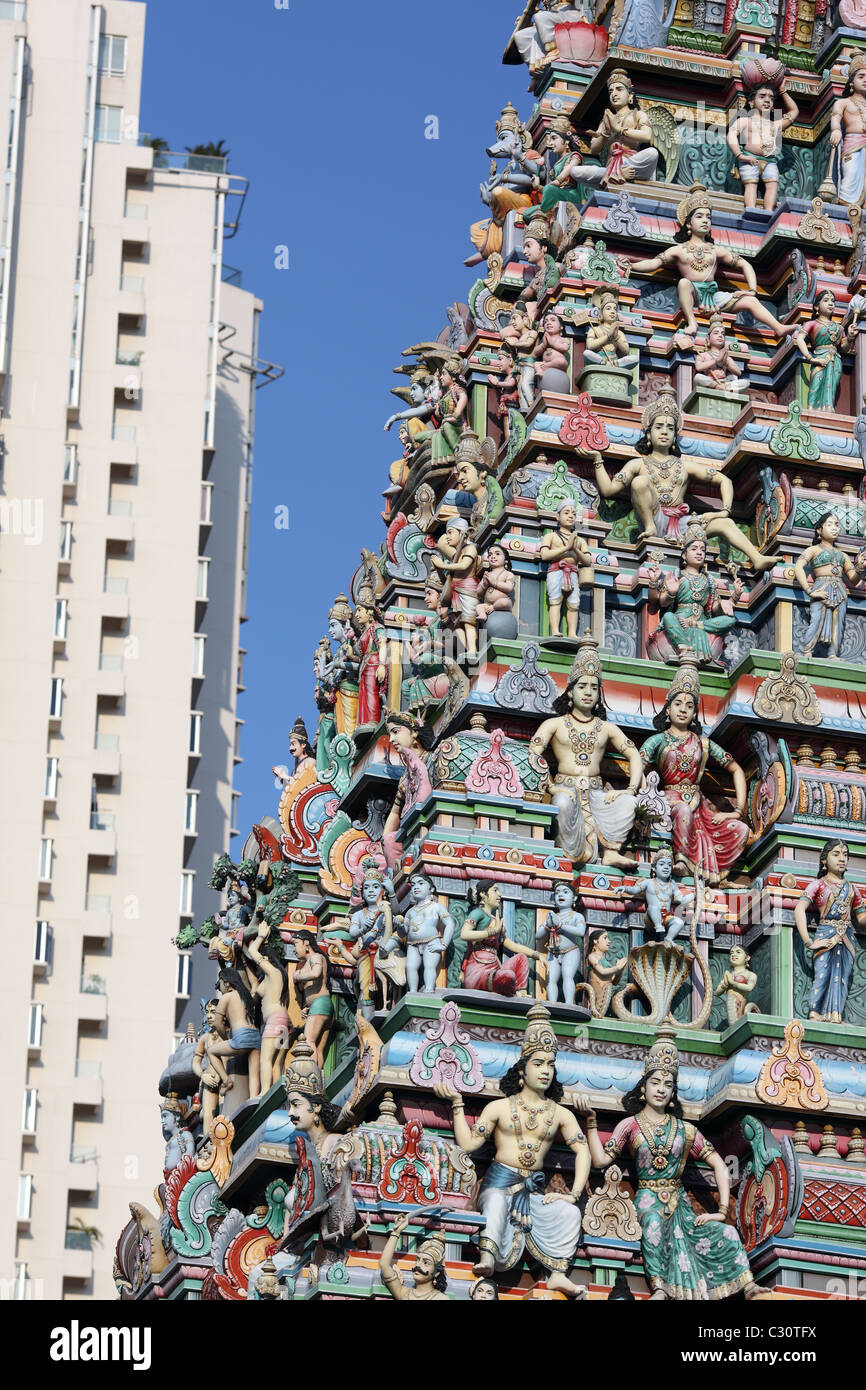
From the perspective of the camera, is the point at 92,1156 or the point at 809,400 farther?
the point at 92,1156

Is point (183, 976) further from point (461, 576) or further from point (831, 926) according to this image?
point (831, 926)

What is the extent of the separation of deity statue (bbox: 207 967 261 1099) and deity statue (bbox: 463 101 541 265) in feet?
41.2

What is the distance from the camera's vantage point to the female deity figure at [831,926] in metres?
37.1

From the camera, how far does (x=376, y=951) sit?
3759 centimetres

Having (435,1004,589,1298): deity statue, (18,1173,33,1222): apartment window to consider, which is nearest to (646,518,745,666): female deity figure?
(435,1004,589,1298): deity statue

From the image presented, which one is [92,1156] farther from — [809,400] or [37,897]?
[809,400]

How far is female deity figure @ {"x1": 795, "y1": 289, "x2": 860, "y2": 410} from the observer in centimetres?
4303

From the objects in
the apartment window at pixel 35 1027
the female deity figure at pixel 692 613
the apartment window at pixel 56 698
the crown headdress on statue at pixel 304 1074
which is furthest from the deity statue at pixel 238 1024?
the apartment window at pixel 56 698

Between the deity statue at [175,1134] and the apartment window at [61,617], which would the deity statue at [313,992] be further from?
the apartment window at [61,617]

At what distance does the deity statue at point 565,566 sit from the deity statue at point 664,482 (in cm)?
97

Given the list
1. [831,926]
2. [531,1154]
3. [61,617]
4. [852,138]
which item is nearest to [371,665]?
[831,926]
